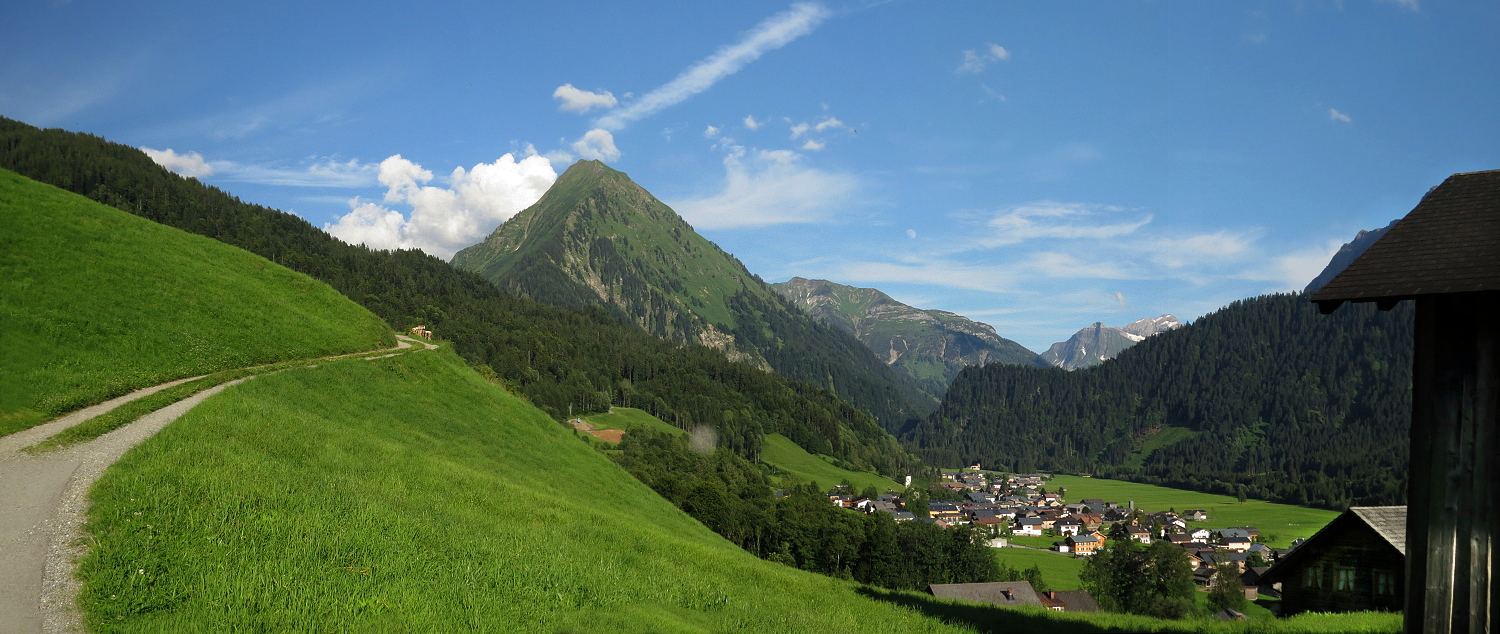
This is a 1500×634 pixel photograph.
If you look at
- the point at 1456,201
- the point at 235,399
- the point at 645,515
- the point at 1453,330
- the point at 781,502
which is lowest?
the point at 781,502

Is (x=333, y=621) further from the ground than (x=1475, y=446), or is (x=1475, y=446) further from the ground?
(x=1475, y=446)

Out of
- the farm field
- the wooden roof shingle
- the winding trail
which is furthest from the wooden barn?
the farm field

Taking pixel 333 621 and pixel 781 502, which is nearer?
pixel 333 621

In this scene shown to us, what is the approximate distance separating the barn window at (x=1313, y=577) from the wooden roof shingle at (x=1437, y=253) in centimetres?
1529

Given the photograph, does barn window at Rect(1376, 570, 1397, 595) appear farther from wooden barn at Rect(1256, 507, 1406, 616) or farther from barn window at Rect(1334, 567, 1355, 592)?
barn window at Rect(1334, 567, 1355, 592)

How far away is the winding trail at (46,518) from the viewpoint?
1000 cm

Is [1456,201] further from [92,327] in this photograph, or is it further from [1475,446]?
[92,327]

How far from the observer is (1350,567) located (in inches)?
850

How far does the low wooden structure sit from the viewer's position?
9711mm

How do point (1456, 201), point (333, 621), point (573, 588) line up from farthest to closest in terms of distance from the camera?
point (573, 588) → point (1456, 201) → point (333, 621)

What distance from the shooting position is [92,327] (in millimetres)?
29938

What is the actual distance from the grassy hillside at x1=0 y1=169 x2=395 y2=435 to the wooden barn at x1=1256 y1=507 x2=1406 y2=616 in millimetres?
→ 38622

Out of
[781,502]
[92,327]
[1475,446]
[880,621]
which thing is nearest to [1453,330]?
[1475,446]

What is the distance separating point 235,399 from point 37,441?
7.57 m
